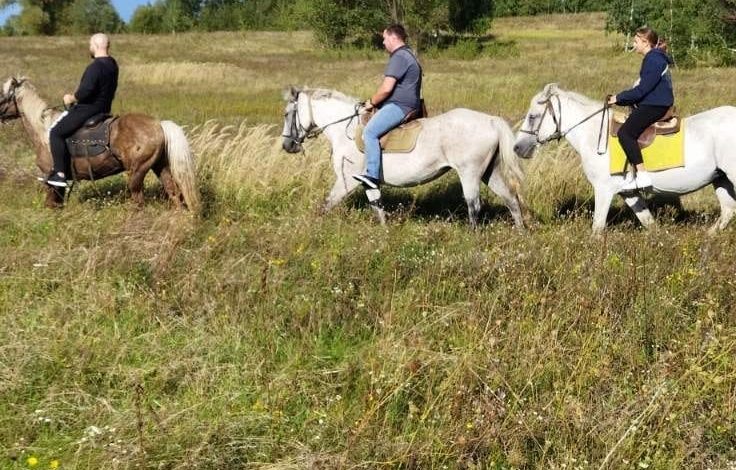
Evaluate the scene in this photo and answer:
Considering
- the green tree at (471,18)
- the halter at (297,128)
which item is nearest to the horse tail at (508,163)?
the halter at (297,128)

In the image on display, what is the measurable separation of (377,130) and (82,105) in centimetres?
355

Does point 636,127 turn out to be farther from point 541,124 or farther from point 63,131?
point 63,131

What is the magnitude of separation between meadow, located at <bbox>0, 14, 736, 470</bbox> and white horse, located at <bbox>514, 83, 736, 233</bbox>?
55 centimetres


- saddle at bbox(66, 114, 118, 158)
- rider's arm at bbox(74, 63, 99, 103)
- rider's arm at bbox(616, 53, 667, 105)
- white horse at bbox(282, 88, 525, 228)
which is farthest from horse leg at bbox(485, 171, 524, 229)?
rider's arm at bbox(74, 63, 99, 103)

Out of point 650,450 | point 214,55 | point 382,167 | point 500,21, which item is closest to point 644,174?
point 382,167

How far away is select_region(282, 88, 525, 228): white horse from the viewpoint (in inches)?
297

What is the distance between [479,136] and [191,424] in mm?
4936

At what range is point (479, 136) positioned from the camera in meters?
7.49

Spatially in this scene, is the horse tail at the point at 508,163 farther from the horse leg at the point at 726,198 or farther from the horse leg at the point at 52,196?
the horse leg at the point at 52,196

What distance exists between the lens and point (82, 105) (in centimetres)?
809

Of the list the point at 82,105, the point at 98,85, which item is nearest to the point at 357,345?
the point at 98,85

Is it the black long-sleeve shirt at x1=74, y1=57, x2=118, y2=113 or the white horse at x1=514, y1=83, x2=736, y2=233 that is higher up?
the black long-sleeve shirt at x1=74, y1=57, x2=118, y2=113

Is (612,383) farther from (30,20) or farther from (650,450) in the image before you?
(30,20)

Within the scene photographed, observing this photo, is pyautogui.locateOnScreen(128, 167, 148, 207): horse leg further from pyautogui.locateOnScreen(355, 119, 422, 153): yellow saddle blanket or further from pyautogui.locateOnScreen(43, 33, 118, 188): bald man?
pyautogui.locateOnScreen(355, 119, 422, 153): yellow saddle blanket
